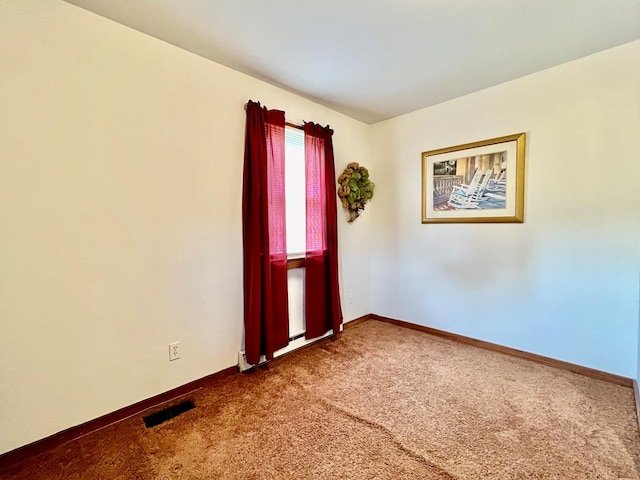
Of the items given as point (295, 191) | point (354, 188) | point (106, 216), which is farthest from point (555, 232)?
point (106, 216)

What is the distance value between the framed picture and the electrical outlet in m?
2.60

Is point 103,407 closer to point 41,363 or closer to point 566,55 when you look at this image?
point 41,363

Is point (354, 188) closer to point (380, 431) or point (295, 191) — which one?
point (295, 191)

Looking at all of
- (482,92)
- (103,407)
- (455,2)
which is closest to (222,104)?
(455,2)

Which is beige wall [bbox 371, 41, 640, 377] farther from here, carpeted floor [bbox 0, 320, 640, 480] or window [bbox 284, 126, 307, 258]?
window [bbox 284, 126, 307, 258]

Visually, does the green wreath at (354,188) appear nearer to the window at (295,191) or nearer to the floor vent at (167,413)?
the window at (295,191)

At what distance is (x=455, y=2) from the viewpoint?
64.6 inches

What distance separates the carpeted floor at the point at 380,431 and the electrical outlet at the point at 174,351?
0.31m

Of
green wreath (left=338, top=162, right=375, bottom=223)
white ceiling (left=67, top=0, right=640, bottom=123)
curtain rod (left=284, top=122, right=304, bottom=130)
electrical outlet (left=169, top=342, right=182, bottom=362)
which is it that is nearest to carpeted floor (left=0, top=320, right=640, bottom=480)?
electrical outlet (left=169, top=342, right=182, bottom=362)

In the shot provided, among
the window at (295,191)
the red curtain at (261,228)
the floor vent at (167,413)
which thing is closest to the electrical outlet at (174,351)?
the floor vent at (167,413)

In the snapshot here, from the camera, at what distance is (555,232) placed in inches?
93.5

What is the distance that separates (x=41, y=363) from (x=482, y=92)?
3837 millimetres

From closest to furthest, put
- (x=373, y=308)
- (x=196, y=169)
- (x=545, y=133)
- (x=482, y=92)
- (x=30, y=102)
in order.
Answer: (x=30, y=102), (x=196, y=169), (x=545, y=133), (x=482, y=92), (x=373, y=308)

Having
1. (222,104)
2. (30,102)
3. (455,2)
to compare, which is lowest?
(30,102)
